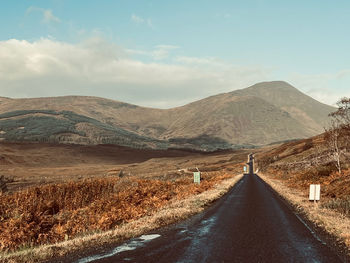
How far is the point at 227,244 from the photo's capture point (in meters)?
9.02

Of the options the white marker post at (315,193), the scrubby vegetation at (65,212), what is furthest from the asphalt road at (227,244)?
the white marker post at (315,193)

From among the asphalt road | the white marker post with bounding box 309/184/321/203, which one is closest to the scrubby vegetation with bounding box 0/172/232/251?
the asphalt road

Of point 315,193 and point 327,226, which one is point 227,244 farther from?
point 315,193

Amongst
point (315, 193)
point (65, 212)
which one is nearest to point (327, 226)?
point (315, 193)

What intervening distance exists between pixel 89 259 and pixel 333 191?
2039 centimetres

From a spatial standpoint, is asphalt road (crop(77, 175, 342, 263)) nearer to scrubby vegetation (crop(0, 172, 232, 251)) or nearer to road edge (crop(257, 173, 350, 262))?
road edge (crop(257, 173, 350, 262))

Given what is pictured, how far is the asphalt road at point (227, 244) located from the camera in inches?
300

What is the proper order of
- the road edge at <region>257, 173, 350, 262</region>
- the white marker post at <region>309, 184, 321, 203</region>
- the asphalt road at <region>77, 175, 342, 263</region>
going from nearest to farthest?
the asphalt road at <region>77, 175, 342, 263</region> → the road edge at <region>257, 173, 350, 262</region> → the white marker post at <region>309, 184, 321, 203</region>

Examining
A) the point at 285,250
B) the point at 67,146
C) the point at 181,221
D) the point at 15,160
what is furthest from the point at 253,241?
the point at 67,146

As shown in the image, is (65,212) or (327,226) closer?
(327,226)

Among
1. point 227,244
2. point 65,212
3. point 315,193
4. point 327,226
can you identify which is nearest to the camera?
point 227,244

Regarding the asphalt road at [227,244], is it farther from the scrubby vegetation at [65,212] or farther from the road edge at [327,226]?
the scrubby vegetation at [65,212]

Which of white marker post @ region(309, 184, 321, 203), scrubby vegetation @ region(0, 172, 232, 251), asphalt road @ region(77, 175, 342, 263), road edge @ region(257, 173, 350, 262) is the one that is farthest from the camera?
white marker post @ region(309, 184, 321, 203)

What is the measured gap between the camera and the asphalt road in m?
7.62
